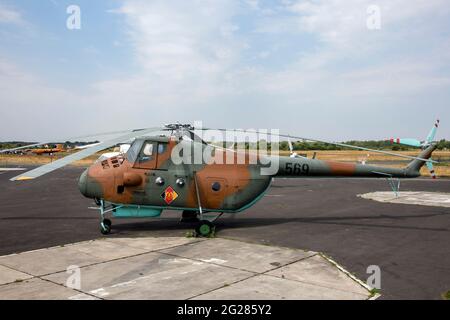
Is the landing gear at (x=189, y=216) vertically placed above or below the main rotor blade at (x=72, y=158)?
below

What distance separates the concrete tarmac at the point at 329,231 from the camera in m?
8.40

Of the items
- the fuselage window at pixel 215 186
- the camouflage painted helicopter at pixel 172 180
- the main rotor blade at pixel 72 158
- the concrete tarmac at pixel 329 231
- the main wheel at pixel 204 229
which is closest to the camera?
the main rotor blade at pixel 72 158

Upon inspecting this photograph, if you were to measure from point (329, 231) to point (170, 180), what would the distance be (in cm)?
561

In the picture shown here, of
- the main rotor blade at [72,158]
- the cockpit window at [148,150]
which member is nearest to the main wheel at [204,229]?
the cockpit window at [148,150]

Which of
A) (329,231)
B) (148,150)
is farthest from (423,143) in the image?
(148,150)

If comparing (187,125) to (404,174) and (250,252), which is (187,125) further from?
(404,174)

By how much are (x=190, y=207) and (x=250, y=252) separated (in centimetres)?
304

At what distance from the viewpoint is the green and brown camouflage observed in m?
11.6

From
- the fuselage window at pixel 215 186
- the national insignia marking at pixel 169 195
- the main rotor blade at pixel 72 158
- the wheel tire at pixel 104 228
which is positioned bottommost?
the wheel tire at pixel 104 228

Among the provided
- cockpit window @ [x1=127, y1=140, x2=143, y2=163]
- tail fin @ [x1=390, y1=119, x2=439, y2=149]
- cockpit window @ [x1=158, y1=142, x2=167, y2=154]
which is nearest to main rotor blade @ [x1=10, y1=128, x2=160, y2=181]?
cockpit window @ [x1=158, y1=142, x2=167, y2=154]

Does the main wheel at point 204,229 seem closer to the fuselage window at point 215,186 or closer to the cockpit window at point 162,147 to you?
the fuselage window at point 215,186

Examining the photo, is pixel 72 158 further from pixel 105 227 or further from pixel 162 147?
pixel 105 227

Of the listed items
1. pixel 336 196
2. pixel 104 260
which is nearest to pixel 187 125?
pixel 104 260

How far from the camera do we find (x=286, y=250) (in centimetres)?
990
